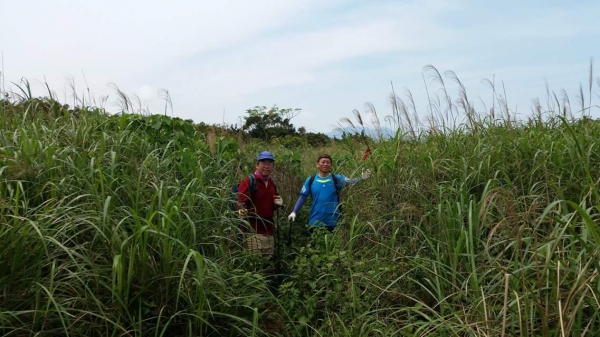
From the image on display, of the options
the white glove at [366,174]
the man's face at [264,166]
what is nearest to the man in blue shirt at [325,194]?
the white glove at [366,174]

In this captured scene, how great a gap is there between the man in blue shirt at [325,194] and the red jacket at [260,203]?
0.32 meters

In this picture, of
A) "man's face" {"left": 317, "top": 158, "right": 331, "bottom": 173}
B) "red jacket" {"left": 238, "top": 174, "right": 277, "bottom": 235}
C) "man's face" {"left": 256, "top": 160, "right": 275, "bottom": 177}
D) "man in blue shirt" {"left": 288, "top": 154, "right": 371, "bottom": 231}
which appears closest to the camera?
"red jacket" {"left": 238, "top": 174, "right": 277, "bottom": 235}

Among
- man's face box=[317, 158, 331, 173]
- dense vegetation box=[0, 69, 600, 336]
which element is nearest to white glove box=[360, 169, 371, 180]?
dense vegetation box=[0, 69, 600, 336]

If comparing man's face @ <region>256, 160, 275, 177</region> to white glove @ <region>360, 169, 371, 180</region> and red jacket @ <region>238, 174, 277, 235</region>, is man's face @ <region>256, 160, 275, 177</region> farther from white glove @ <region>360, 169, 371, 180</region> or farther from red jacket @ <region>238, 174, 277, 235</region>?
white glove @ <region>360, 169, 371, 180</region>

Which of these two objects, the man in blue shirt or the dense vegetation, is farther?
the man in blue shirt

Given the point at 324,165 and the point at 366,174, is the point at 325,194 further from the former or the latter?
the point at 366,174

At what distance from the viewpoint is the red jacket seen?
523 cm

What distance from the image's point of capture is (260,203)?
539 centimetres

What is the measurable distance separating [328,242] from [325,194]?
989 millimetres

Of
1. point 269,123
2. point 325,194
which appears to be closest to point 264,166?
point 325,194

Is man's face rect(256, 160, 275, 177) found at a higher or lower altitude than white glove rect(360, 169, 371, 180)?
higher

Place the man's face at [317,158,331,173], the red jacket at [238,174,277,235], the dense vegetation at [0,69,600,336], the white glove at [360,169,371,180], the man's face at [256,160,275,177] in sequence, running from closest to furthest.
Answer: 1. the dense vegetation at [0,69,600,336]
2. the white glove at [360,169,371,180]
3. the red jacket at [238,174,277,235]
4. the man's face at [256,160,275,177]
5. the man's face at [317,158,331,173]

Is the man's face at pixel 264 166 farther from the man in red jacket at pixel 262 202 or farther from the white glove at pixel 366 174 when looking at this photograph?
the white glove at pixel 366 174

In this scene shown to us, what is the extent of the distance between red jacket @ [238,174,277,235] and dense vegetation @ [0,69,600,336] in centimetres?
38
